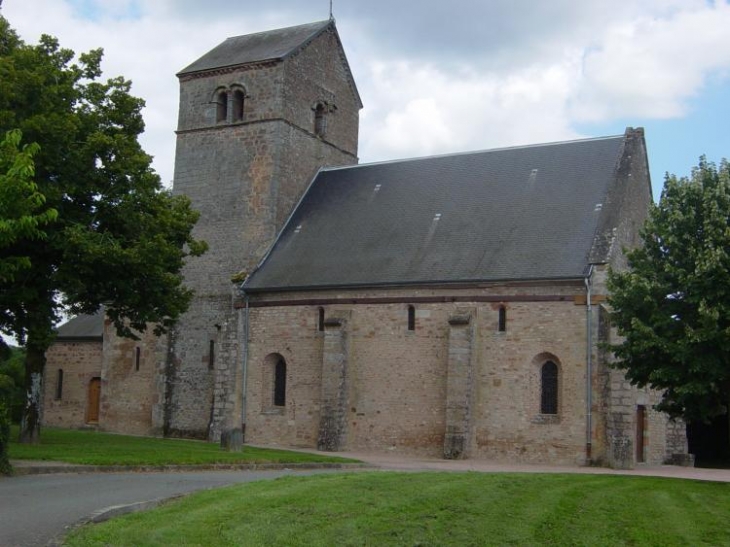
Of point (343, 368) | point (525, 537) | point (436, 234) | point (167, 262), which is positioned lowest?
point (525, 537)

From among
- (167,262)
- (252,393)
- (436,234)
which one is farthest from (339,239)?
(167,262)

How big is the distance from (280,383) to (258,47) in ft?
44.2

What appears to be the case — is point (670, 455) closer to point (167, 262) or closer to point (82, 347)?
point (167, 262)

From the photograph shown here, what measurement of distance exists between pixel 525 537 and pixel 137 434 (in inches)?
1035

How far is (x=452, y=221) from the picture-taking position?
30.4 metres

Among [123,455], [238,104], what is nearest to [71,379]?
[238,104]

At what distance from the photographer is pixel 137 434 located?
35.5m

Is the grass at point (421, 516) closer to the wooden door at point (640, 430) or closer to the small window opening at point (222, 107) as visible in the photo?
the wooden door at point (640, 430)

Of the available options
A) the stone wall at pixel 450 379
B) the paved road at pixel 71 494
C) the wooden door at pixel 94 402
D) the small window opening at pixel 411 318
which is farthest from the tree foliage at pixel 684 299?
the wooden door at pixel 94 402

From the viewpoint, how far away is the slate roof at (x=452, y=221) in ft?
92.3

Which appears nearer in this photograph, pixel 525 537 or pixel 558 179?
pixel 525 537

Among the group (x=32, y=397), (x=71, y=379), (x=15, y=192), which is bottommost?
(x=32, y=397)

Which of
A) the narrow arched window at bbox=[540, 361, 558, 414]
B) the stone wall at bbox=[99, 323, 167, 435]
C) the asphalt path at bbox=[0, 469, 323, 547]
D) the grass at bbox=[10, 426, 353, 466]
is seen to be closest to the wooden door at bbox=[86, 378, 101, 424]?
the stone wall at bbox=[99, 323, 167, 435]

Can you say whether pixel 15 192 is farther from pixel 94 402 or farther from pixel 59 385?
pixel 59 385
